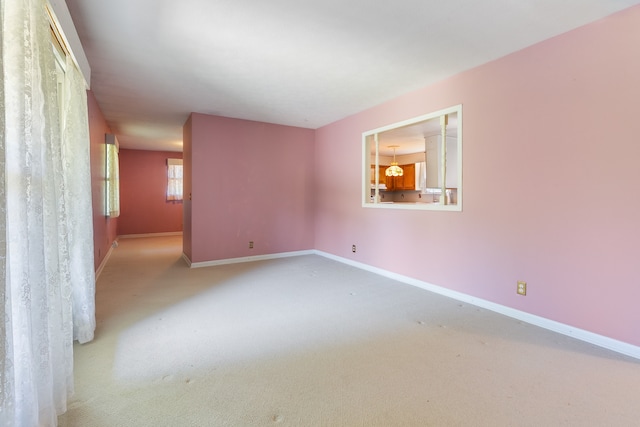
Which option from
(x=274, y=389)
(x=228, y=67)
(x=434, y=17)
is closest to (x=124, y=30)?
(x=228, y=67)

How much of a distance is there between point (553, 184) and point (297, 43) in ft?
8.32

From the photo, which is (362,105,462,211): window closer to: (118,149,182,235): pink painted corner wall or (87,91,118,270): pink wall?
(87,91,118,270): pink wall

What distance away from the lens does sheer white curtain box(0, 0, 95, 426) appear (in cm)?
110

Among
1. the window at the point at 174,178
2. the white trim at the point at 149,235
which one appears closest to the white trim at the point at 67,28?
the window at the point at 174,178

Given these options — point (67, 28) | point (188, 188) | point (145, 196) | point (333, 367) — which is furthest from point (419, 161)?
point (67, 28)

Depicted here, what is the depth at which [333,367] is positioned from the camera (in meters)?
2.03

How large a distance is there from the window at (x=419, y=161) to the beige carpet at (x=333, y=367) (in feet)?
5.14

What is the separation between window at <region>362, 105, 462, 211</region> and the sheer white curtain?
3443 mm

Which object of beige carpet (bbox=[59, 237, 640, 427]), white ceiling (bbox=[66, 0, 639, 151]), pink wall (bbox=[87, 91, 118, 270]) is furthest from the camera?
pink wall (bbox=[87, 91, 118, 270])

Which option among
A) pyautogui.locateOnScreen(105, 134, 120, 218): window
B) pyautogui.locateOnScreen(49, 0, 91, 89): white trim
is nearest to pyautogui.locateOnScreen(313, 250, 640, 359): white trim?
pyautogui.locateOnScreen(49, 0, 91, 89): white trim

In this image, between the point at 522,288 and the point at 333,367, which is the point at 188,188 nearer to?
the point at 333,367

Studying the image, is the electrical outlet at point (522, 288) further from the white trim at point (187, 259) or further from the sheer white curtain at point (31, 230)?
the white trim at point (187, 259)

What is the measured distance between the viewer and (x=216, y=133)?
504cm

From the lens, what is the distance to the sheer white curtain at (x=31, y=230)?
1.10 m
